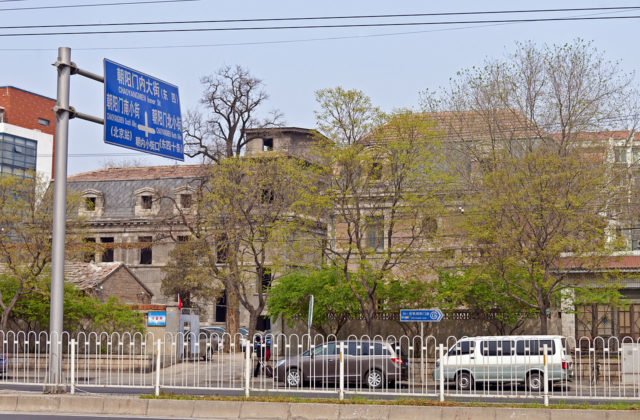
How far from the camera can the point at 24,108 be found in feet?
287

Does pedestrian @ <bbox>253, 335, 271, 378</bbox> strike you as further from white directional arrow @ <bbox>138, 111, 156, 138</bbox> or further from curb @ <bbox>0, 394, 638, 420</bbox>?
white directional arrow @ <bbox>138, 111, 156, 138</bbox>

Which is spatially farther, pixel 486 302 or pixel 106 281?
pixel 106 281

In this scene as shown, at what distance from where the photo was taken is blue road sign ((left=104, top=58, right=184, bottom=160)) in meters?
18.5

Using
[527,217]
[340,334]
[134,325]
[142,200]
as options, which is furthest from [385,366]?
[142,200]

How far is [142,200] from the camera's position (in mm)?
70125

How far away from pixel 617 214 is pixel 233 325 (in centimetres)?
2672

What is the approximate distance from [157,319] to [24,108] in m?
58.5

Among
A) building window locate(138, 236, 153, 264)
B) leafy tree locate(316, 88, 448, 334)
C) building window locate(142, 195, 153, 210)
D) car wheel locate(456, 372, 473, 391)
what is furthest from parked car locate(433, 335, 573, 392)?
building window locate(138, 236, 153, 264)

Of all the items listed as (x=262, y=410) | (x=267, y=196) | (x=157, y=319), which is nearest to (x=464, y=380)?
(x=262, y=410)

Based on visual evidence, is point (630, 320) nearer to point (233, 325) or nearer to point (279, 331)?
point (279, 331)

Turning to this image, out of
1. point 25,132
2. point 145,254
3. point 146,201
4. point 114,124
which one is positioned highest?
point 25,132

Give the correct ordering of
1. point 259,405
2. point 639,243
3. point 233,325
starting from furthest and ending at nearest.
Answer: point 233,325
point 639,243
point 259,405

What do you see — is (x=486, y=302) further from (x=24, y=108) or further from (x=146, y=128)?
(x=24, y=108)

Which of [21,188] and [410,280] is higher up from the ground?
[21,188]
